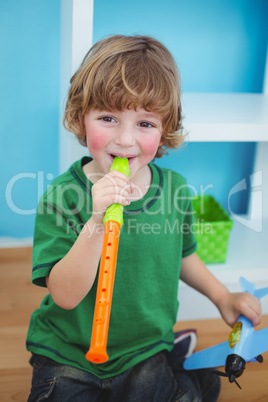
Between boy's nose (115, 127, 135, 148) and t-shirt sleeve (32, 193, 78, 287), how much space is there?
0.49ft

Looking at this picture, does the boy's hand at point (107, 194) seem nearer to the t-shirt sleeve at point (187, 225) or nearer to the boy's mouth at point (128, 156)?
the boy's mouth at point (128, 156)

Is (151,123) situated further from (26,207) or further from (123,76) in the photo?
(26,207)

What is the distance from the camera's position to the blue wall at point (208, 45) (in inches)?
51.1

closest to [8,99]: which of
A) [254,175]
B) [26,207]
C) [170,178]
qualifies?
[26,207]

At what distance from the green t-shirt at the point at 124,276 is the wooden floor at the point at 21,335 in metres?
0.15

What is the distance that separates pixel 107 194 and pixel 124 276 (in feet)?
0.75

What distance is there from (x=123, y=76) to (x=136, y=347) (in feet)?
1.40

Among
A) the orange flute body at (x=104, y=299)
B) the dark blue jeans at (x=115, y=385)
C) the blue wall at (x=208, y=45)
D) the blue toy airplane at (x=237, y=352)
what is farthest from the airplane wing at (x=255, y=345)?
the blue wall at (x=208, y=45)

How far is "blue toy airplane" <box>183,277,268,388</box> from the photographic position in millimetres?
793

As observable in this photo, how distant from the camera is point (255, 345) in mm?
806

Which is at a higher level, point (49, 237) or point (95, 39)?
point (95, 39)

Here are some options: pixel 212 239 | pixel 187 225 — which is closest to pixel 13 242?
pixel 212 239

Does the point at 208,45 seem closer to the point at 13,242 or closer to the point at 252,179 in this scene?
the point at 252,179

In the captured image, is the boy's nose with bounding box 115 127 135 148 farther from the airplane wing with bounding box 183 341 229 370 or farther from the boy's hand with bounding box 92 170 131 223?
the airplane wing with bounding box 183 341 229 370
